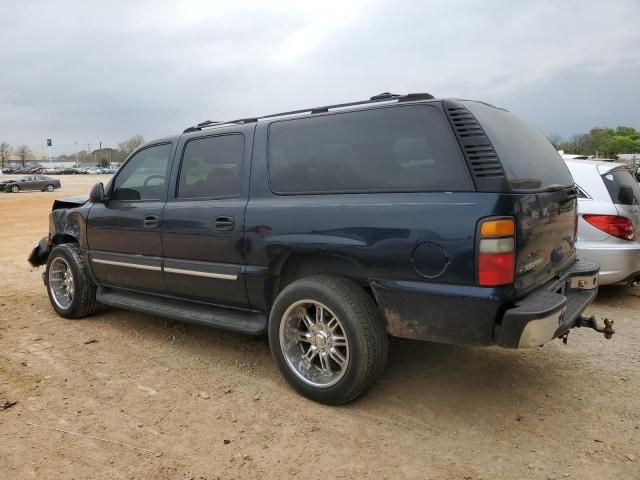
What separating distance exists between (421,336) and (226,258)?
5.08ft

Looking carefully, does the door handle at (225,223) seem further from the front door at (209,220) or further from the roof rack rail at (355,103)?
the roof rack rail at (355,103)

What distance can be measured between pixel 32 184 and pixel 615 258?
40.1 meters

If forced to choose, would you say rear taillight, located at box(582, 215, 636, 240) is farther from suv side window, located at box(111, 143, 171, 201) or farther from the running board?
suv side window, located at box(111, 143, 171, 201)

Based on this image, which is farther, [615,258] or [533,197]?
[615,258]

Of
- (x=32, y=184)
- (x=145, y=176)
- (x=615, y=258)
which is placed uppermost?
(x=145, y=176)

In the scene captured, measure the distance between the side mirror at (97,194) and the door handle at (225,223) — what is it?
1.56 m

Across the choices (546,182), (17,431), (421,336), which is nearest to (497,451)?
(421,336)

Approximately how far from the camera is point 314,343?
3.35 meters

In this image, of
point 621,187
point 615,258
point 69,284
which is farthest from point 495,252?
point 69,284

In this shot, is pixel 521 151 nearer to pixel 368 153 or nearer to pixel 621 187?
pixel 368 153

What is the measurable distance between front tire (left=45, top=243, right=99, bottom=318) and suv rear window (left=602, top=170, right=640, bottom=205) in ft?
17.3

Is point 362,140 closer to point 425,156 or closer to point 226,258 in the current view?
point 425,156

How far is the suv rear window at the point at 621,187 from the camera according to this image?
5.02 metres

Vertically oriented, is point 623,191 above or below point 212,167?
below
